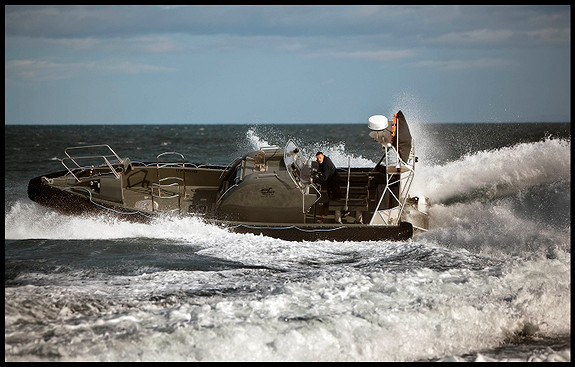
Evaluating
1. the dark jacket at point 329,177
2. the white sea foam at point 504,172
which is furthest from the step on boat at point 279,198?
the white sea foam at point 504,172

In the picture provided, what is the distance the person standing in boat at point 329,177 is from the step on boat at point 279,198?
Answer: 0.35 ft

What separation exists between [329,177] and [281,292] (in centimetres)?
398

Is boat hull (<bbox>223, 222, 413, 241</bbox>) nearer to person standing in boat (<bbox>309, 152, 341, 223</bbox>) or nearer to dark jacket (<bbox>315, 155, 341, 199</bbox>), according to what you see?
person standing in boat (<bbox>309, 152, 341, 223</bbox>)

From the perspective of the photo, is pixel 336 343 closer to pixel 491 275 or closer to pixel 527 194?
pixel 491 275

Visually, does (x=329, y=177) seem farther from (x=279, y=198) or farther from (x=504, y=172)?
(x=504, y=172)

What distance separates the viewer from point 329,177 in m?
11.7

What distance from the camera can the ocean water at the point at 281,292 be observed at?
259 inches

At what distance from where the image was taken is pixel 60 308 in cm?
734

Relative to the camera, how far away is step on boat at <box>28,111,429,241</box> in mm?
11164

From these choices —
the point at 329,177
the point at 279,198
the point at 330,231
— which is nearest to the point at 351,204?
the point at 329,177

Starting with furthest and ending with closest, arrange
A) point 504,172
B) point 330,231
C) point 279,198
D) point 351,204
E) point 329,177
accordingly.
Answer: point 504,172 → point 351,204 → point 329,177 → point 279,198 → point 330,231

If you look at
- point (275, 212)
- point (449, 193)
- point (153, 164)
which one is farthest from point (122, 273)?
point (449, 193)

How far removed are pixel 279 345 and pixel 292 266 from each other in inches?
122

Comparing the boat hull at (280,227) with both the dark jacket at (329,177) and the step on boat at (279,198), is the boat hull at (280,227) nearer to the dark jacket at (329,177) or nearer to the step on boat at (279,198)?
the step on boat at (279,198)
